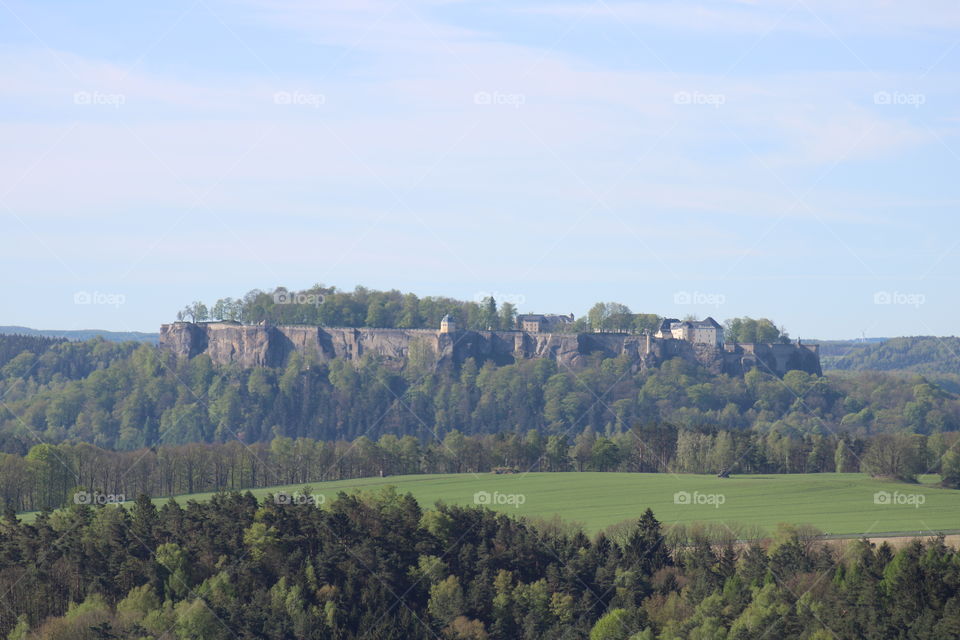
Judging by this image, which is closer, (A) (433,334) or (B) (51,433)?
(B) (51,433)

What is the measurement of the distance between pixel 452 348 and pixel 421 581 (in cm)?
12129

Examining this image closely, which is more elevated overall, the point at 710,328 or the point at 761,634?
the point at 710,328

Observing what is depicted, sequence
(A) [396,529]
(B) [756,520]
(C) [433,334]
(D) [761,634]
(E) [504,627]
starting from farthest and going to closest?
(C) [433,334] → (B) [756,520] → (A) [396,529] → (E) [504,627] → (D) [761,634]

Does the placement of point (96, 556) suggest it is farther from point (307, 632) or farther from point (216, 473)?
point (216, 473)

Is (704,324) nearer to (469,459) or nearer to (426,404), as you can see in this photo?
(426,404)

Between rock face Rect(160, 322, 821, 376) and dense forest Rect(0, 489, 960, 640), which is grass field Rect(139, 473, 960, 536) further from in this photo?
rock face Rect(160, 322, 821, 376)

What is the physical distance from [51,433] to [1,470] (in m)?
60.1

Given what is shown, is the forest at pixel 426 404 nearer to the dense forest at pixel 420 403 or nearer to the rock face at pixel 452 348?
the dense forest at pixel 420 403

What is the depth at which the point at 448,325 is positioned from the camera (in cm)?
19225

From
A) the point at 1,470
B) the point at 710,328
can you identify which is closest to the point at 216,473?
the point at 1,470

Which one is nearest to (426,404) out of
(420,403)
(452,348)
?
(420,403)

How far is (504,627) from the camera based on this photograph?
65188 millimetres

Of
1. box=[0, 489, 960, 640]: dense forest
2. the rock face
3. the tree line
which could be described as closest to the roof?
the rock face

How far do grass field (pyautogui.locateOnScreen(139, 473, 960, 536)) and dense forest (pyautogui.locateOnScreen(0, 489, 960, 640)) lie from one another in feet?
59.5
